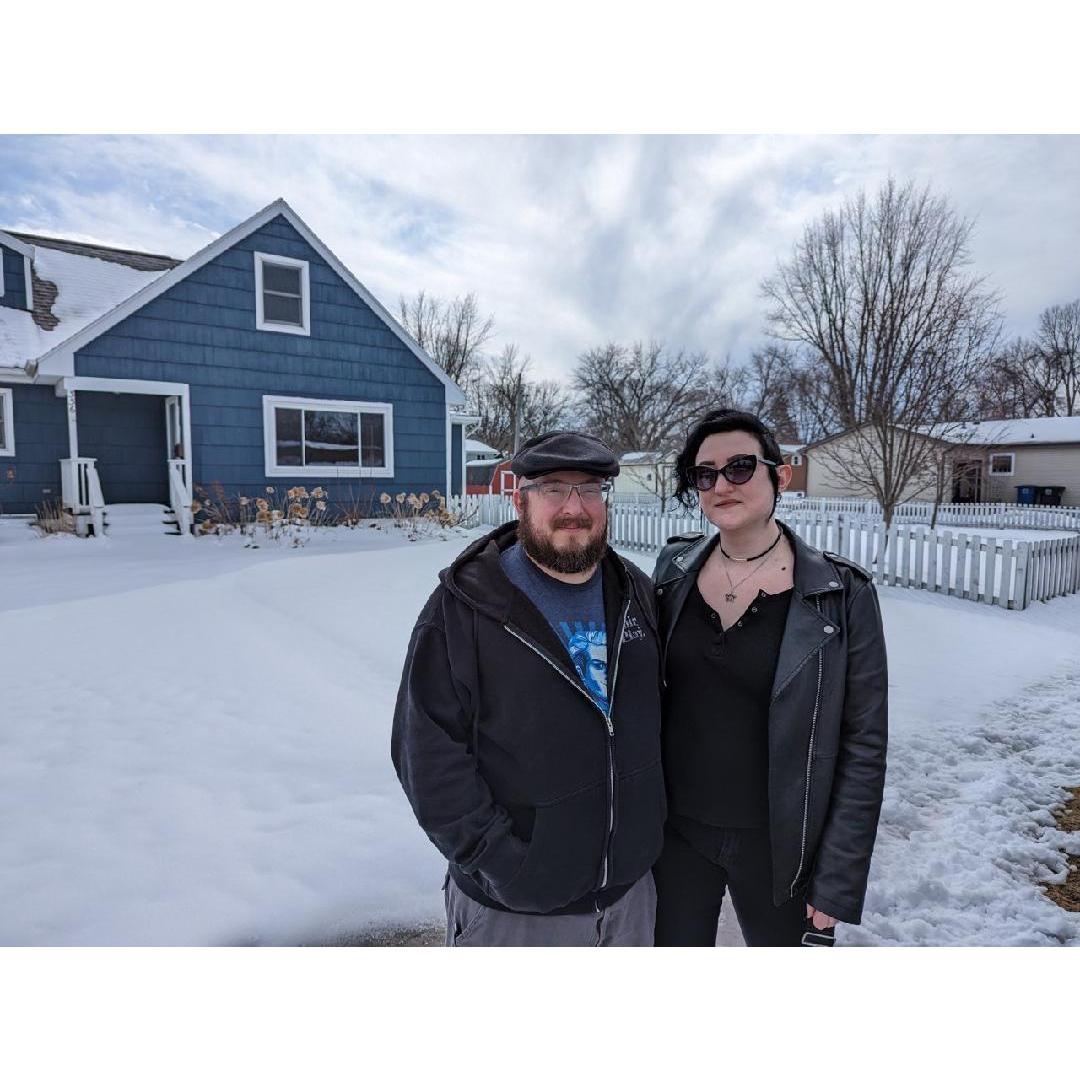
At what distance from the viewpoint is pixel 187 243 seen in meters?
2.65

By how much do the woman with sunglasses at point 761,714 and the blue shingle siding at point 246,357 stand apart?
25.4 ft

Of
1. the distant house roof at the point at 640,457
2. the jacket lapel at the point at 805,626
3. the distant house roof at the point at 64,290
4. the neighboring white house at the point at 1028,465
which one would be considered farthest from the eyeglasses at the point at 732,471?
the neighboring white house at the point at 1028,465

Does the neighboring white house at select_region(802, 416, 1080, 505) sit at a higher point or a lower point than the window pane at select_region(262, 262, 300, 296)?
lower

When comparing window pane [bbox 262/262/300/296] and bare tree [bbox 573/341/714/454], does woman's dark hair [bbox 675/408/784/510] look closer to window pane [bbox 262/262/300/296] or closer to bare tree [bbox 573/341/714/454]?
bare tree [bbox 573/341/714/454]

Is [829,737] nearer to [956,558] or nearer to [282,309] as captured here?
[956,558]

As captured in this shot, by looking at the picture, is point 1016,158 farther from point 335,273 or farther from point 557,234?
point 335,273

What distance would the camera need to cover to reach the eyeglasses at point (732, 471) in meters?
1.51

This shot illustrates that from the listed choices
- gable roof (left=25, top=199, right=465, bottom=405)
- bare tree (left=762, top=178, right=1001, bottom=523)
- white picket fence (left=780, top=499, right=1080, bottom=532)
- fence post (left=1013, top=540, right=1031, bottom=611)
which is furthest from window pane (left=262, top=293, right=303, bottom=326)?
white picket fence (left=780, top=499, right=1080, bottom=532)

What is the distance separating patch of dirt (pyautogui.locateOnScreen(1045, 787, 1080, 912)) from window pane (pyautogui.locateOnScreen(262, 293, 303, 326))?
8.85 m

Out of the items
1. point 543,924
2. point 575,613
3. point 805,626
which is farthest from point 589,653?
point 543,924

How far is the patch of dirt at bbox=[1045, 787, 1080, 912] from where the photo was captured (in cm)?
195

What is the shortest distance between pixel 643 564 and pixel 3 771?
5.72 m

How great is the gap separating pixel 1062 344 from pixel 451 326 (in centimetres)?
500

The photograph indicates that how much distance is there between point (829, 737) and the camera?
4.44 feet
